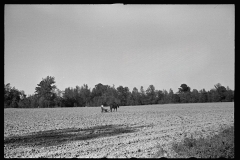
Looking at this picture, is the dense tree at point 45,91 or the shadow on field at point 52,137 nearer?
the shadow on field at point 52,137

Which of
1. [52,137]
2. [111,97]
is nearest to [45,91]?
[111,97]

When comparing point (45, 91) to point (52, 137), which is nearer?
point (52, 137)

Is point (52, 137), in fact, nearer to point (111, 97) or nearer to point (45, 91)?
point (45, 91)

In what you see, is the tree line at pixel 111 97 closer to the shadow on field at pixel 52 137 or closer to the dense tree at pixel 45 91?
the dense tree at pixel 45 91

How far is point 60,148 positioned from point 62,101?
Answer: 77.9m

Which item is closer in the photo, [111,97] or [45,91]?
[45,91]

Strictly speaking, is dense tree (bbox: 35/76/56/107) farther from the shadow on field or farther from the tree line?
the shadow on field

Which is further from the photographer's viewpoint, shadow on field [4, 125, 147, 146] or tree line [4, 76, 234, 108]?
tree line [4, 76, 234, 108]

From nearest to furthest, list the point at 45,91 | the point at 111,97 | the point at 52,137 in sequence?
the point at 52,137, the point at 45,91, the point at 111,97

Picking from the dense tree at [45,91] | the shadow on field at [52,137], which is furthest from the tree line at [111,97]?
the shadow on field at [52,137]

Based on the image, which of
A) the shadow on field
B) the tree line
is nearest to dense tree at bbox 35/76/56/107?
the tree line

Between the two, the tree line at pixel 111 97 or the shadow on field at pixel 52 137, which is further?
the tree line at pixel 111 97

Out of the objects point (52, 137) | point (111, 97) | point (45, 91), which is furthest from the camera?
point (111, 97)
